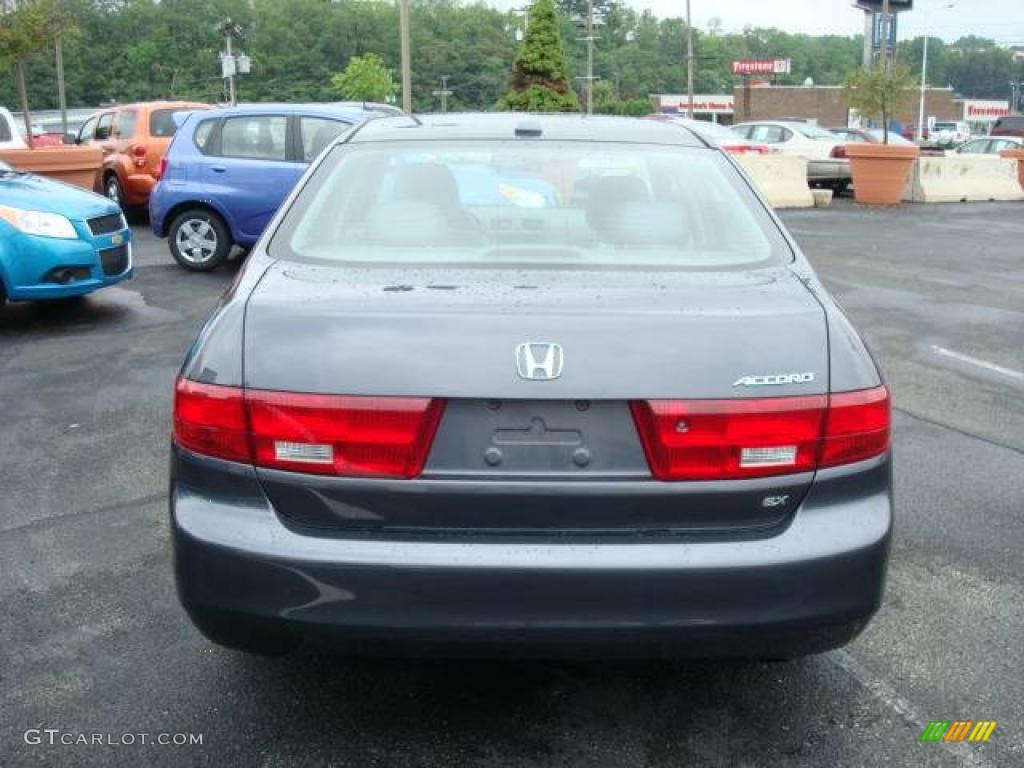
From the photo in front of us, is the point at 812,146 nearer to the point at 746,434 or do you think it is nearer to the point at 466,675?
the point at 466,675

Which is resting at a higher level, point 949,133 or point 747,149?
point 949,133

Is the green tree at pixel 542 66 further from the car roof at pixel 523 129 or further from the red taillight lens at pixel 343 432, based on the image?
the red taillight lens at pixel 343 432

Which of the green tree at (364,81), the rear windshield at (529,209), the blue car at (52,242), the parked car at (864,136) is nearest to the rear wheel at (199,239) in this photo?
the blue car at (52,242)

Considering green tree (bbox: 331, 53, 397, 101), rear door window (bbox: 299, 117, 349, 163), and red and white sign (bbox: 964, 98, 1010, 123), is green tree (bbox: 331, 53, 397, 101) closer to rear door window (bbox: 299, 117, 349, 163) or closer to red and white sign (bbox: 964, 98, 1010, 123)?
rear door window (bbox: 299, 117, 349, 163)

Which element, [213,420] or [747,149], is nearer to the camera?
[213,420]

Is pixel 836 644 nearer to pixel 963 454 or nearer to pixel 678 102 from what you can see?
pixel 963 454

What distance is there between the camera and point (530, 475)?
240 centimetres

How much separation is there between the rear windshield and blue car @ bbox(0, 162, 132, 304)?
17.3 feet

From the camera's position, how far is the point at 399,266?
292 centimetres

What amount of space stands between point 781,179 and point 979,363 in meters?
13.3

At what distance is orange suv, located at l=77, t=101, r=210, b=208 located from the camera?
1543 cm

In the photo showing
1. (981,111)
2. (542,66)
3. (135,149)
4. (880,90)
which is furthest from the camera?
(981,111)

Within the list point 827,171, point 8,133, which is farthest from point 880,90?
point 8,133

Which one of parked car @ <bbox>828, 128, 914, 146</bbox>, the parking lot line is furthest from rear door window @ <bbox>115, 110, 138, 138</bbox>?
parked car @ <bbox>828, 128, 914, 146</bbox>
